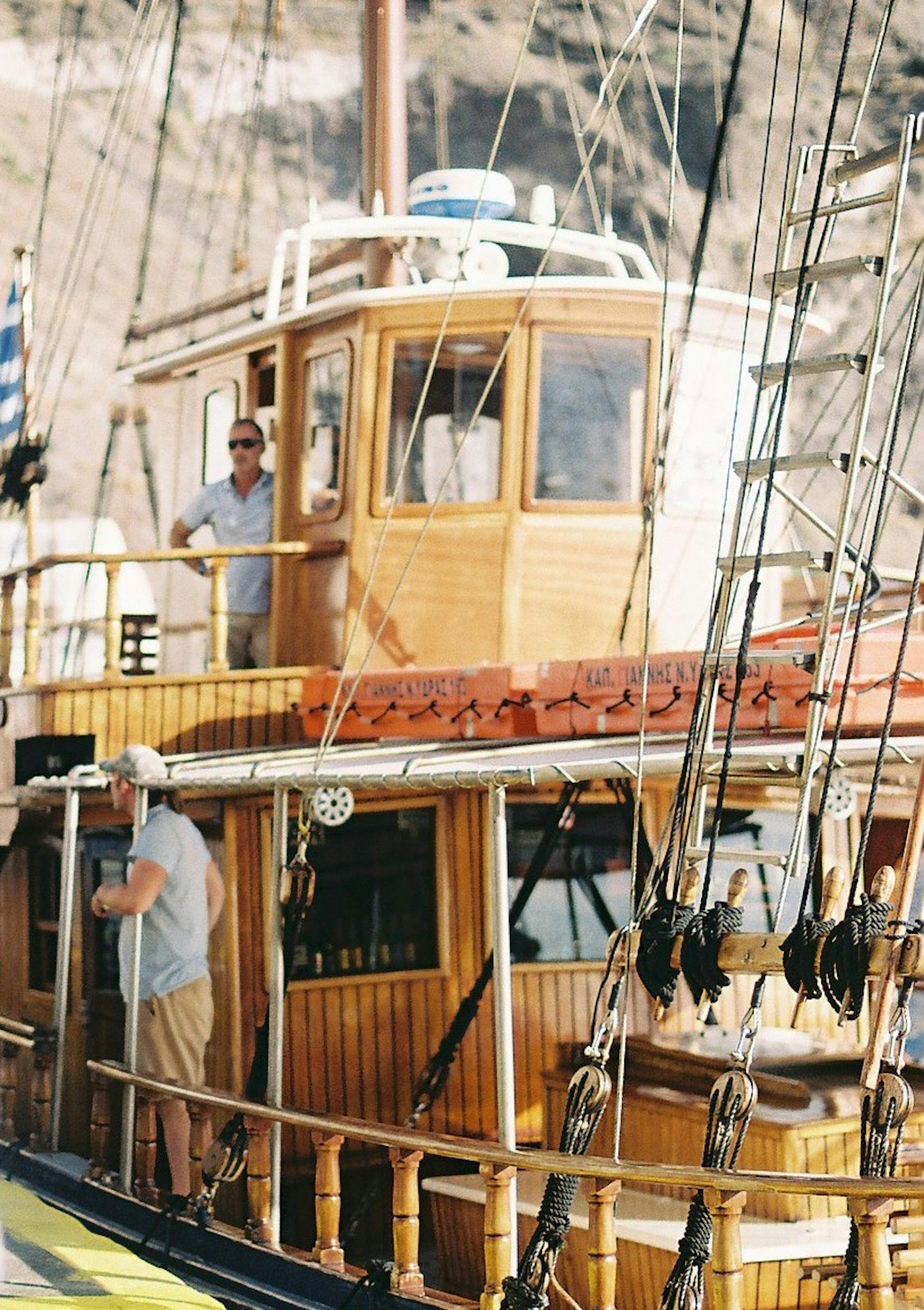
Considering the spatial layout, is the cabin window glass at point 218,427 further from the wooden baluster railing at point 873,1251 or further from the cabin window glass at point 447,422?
the wooden baluster railing at point 873,1251

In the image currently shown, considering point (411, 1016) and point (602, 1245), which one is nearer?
point (602, 1245)

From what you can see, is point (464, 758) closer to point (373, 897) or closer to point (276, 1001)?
point (276, 1001)

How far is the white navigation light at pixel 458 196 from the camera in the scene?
10.7 meters

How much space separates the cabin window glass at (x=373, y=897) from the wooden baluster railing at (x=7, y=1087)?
2068 millimetres

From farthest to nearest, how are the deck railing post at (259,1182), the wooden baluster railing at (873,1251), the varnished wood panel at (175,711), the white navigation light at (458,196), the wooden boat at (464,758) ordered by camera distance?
1. the white navigation light at (458,196)
2. the varnished wood panel at (175,711)
3. the deck railing post at (259,1182)
4. the wooden boat at (464,758)
5. the wooden baluster railing at (873,1251)

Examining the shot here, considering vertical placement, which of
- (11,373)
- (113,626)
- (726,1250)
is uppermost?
(11,373)

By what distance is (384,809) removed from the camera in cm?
920

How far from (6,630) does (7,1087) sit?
8.61ft

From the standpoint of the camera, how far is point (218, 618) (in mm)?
9836

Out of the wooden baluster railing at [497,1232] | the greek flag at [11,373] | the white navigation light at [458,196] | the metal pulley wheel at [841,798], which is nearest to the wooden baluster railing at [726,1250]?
the wooden baluster railing at [497,1232]

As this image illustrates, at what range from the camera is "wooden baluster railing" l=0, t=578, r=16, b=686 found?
35.3 ft

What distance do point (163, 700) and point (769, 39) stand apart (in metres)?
36.5

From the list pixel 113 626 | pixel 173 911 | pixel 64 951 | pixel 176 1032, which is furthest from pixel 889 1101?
pixel 113 626

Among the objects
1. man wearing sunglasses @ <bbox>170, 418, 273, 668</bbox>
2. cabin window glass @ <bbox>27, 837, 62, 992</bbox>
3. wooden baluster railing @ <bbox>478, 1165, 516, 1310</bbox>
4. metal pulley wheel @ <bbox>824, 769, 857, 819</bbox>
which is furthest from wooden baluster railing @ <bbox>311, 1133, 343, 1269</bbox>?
man wearing sunglasses @ <bbox>170, 418, 273, 668</bbox>
